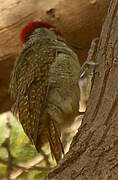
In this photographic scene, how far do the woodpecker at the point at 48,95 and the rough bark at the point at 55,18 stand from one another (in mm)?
472

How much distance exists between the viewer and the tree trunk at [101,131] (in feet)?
5.65

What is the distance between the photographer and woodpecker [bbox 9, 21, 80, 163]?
8.79 ft

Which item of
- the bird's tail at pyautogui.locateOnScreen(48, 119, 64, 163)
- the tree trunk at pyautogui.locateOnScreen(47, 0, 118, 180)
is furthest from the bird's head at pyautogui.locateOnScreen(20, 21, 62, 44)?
the tree trunk at pyautogui.locateOnScreen(47, 0, 118, 180)

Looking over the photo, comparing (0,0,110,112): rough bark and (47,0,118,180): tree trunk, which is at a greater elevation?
(47,0,118,180): tree trunk

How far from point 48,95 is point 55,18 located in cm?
85

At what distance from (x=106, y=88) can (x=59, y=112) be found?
0.73m

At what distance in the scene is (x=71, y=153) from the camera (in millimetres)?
1844

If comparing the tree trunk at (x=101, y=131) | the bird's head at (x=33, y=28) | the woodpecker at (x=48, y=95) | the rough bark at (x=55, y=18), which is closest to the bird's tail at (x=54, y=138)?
the woodpecker at (x=48, y=95)

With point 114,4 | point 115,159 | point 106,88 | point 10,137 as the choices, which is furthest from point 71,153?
point 10,137

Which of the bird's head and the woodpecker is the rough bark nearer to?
the bird's head

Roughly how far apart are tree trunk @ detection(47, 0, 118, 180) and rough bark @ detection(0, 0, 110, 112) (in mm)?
1066

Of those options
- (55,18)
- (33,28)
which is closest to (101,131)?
(33,28)

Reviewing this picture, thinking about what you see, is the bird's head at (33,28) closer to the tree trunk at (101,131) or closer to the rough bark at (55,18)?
the rough bark at (55,18)

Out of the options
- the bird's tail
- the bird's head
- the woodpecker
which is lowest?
the bird's tail
